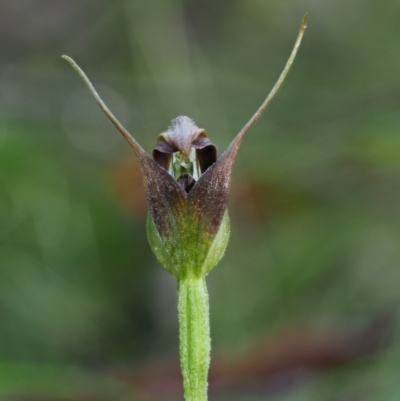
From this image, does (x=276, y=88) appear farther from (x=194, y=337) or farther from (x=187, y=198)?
(x=194, y=337)

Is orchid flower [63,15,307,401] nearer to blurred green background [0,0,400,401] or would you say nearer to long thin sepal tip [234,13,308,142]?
long thin sepal tip [234,13,308,142]

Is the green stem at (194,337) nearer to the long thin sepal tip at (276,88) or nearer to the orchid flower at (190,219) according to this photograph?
the orchid flower at (190,219)

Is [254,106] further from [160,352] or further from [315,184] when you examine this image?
[160,352]

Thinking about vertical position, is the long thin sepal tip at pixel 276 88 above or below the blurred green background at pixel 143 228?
below

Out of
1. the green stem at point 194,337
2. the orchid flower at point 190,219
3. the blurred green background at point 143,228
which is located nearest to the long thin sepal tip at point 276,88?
the orchid flower at point 190,219

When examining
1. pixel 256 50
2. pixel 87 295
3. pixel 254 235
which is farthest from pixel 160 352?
pixel 256 50

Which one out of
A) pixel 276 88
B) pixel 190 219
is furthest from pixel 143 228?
pixel 276 88
